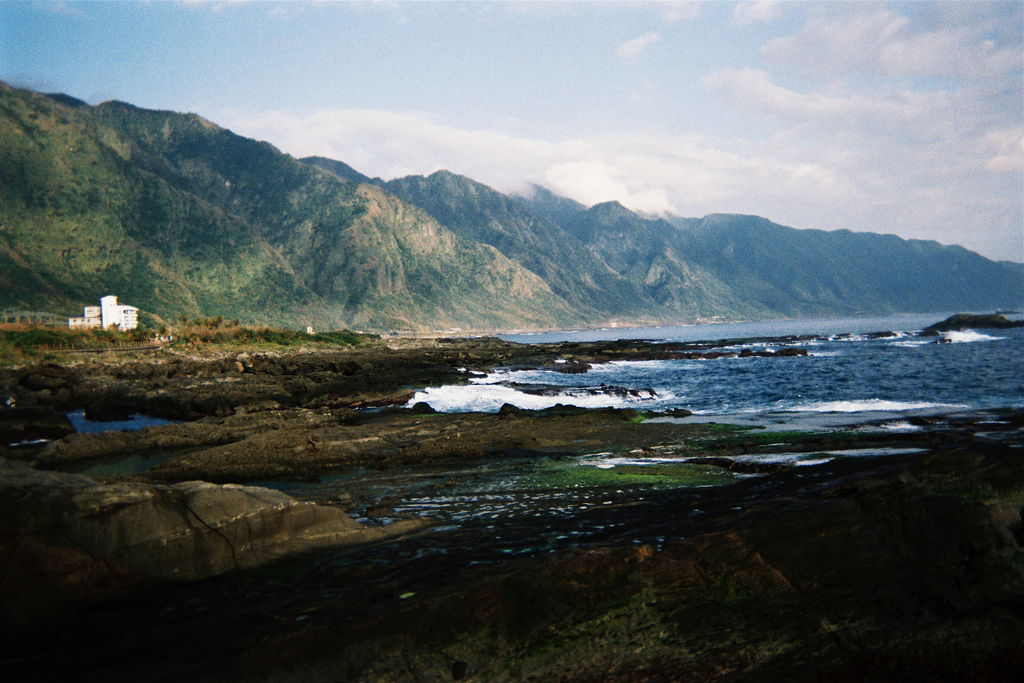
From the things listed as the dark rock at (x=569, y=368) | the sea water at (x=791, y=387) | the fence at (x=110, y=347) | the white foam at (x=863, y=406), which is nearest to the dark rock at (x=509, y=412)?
the sea water at (x=791, y=387)

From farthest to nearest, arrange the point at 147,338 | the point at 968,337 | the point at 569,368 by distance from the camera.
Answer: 1. the point at 968,337
2. the point at 147,338
3. the point at 569,368

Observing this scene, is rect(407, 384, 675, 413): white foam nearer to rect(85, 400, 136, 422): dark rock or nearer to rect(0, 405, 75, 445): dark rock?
rect(85, 400, 136, 422): dark rock

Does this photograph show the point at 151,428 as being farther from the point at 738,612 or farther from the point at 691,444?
the point at 738,612

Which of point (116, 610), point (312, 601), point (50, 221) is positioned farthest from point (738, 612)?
point (50, 221)

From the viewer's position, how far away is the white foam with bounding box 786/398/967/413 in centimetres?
3056

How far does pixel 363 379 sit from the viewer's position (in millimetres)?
51969

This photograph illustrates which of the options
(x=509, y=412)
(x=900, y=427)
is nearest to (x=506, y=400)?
(x=509, y=412)

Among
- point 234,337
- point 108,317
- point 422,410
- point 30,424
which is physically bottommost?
point 30,424

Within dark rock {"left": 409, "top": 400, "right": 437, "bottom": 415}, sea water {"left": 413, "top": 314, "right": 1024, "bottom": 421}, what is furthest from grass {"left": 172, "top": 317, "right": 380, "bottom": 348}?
dark rock {"left": 409, "top": 400, "right": 437, "bottom": 415}

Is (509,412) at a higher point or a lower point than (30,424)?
higher

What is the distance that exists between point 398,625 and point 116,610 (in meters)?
4.36

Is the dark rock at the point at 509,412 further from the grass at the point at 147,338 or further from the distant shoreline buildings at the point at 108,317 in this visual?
the distant shoreline buildings at the point at 108,317

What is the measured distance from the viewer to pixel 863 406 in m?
32.2

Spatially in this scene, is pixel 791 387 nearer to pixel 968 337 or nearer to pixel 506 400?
pixel 506 400
